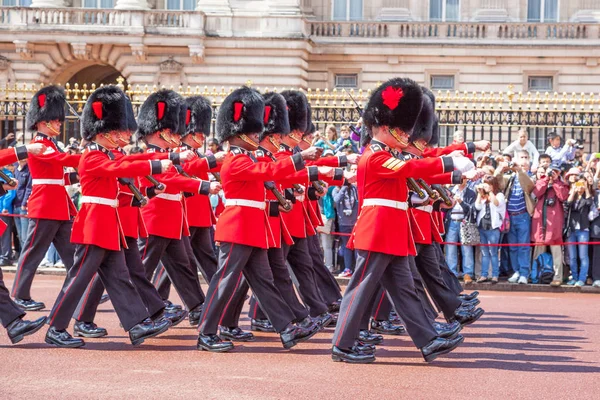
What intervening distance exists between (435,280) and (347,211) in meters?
4.40

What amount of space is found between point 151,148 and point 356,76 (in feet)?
53.3

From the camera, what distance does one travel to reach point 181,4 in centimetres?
2406

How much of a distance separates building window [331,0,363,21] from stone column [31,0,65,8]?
18.8 ft

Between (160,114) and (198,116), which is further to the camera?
(198,116)

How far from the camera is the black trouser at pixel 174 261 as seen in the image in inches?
307

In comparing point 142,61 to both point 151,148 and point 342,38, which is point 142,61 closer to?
point 342,38

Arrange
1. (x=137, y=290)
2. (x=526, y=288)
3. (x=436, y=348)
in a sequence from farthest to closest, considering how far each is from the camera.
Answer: (x=526, y=288) → (x=137, y=290) → (x=436, y=348)

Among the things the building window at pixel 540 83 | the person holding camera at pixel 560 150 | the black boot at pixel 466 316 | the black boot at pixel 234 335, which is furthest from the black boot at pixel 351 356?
the building window at pixel 540 83

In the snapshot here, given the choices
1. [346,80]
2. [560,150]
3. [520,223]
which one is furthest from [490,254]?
[346,80]

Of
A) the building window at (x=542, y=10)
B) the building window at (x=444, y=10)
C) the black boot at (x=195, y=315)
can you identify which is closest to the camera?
the black boot at (x=195, y=315)

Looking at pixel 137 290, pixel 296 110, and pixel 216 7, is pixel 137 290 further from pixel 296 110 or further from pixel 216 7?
pixel 216 7

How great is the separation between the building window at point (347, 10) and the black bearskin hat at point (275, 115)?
16944 millimetres

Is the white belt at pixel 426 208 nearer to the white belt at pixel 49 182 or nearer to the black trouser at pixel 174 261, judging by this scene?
the black trouser at pixel 174 261

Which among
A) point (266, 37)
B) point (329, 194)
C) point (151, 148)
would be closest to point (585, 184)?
point (329, 194)
